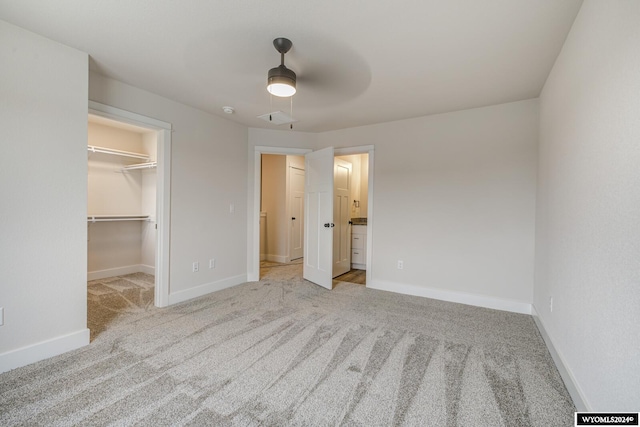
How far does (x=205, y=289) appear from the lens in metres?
3.71

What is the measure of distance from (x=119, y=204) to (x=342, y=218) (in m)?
3.71

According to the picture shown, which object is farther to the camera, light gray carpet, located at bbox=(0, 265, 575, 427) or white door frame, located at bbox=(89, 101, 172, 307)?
white door frame, located at bbox=(89, 101, 172, 307)

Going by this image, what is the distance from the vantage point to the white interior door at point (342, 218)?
4.68 m

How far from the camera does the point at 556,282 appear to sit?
7.16 ft

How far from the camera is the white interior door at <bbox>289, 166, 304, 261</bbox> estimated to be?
5.86 meters

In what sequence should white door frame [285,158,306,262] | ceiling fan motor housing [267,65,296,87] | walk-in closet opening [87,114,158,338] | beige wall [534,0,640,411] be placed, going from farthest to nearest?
white door frame [285,158,306,262] → walk-in closet opening [87,114,158,338] → ceiling fan motor housing [267,65,296,87] → beige wall [534,0,640,411]

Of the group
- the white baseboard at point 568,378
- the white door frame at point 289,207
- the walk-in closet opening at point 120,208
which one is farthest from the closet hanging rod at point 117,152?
the white baseboard at point 568,378

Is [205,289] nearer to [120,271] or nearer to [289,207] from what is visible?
[120,271]

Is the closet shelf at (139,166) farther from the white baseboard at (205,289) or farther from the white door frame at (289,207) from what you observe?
the white door frame at (289,207)

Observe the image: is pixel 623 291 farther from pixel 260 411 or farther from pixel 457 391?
pixel 260 411

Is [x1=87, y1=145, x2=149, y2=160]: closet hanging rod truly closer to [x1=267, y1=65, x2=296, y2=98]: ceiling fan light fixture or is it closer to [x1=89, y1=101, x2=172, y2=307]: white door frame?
[x1=89, y1=101, x2=172, y2=307]: white door frame

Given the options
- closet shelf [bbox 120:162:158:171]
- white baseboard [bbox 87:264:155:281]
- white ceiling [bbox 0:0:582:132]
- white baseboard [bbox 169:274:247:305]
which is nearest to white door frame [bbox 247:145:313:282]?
white baseboard [bbox 169:274:247:305]

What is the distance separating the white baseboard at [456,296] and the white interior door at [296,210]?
7.46 feet

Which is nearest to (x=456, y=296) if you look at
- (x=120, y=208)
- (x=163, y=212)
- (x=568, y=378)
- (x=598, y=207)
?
(x=568, y=378)
